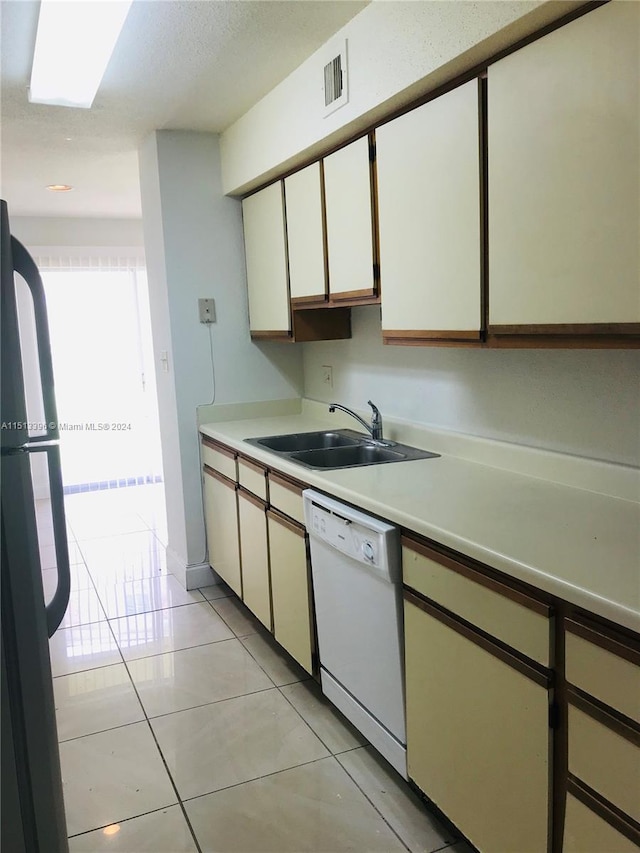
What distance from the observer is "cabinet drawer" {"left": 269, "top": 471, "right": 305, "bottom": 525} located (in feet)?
8.48

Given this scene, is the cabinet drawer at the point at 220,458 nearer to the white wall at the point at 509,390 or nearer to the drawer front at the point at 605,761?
the white wall at the point at 509,390

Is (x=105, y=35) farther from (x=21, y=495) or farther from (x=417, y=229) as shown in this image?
(x=21, y=495)

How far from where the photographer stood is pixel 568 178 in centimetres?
164

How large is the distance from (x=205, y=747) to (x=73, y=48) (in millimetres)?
2467

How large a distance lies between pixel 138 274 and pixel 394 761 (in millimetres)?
→ 5129

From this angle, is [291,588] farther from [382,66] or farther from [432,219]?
[382,66]

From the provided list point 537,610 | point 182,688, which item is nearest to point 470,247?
point 537,610

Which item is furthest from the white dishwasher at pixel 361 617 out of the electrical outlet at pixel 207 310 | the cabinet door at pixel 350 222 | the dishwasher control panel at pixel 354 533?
the electrical outlet at pixel 207 310

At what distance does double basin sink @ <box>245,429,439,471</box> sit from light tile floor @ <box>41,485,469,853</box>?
88 centimetres

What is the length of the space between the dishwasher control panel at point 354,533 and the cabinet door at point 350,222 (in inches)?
32.9

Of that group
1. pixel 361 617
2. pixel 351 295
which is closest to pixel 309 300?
pixel 351 295

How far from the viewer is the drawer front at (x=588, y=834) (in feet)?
4.25

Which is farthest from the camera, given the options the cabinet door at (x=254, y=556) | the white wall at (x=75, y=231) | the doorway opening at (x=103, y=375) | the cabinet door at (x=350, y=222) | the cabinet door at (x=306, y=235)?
the doorway opening at (x=103, y=375)

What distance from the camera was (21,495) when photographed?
4.78 ft
